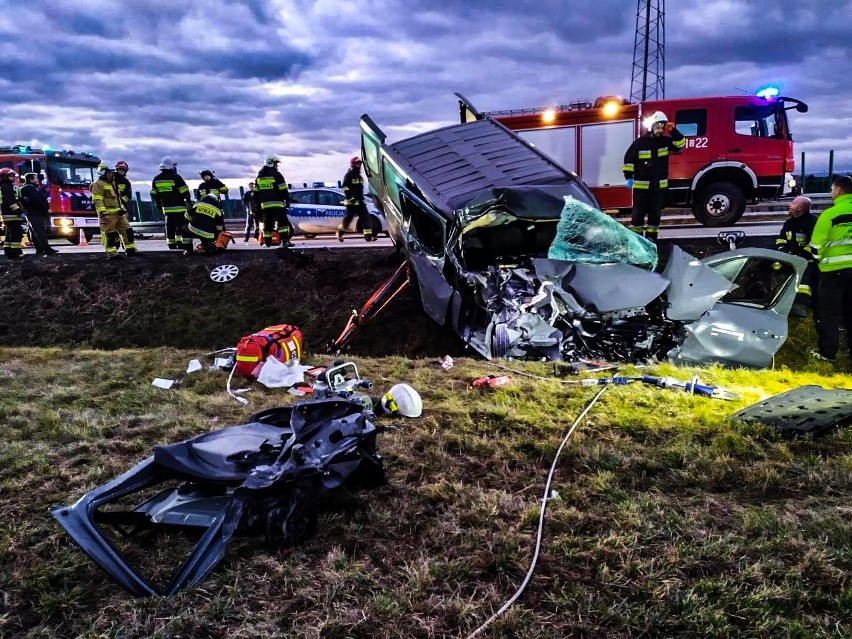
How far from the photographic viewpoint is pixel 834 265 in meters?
5.85

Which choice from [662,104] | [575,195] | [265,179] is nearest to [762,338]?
[575,195]

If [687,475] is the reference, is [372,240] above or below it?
above

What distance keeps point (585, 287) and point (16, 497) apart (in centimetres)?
402

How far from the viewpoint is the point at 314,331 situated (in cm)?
794

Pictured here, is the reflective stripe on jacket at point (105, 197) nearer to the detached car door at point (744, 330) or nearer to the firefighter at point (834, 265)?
the detached car door at point (744, 330)

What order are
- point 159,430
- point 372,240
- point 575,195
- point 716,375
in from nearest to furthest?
point 159,430 → point 716,375 → point 575,195 → point 372,240

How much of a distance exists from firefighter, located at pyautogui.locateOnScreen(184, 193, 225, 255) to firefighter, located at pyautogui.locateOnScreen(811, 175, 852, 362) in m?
8.80

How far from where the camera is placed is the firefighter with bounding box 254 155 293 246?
9828 millimetres

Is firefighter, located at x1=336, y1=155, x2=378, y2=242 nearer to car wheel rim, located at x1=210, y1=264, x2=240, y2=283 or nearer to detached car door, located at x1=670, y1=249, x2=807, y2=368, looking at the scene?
car wheel rim, located at x1=210, y1=264, x2=240, y2=283

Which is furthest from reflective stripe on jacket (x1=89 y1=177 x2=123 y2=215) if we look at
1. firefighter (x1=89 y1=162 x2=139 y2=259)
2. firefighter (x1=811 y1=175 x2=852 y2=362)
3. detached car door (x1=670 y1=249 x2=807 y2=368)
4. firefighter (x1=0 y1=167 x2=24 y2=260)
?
firefighter (x1=811 y1=175 x2=852 y2=362)

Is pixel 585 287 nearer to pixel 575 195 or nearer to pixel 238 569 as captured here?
pixel 575 195

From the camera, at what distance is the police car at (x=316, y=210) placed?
12828 millimetres

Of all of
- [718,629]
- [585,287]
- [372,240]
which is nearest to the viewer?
[718,629]

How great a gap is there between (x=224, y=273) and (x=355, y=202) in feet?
11.7
